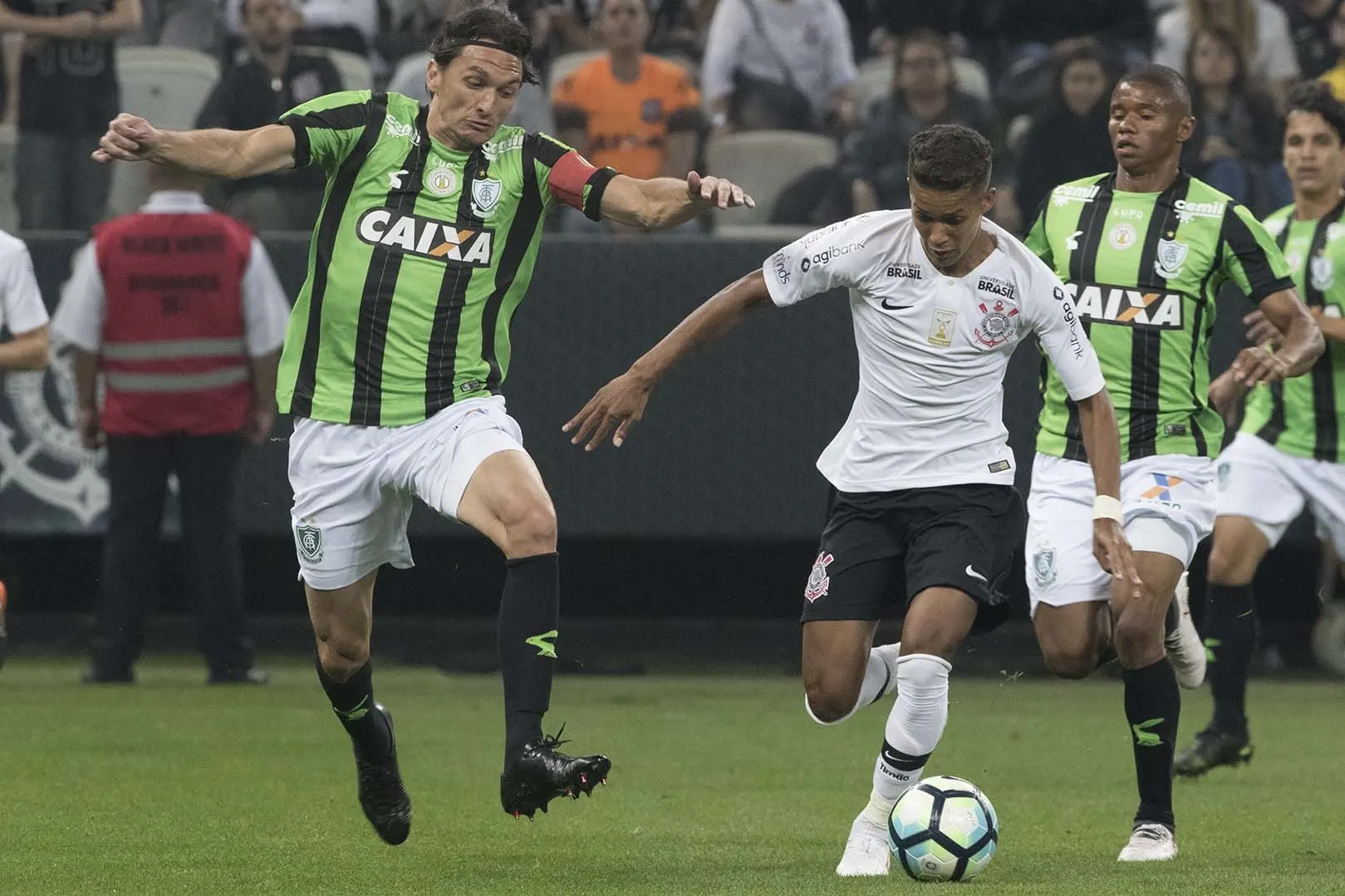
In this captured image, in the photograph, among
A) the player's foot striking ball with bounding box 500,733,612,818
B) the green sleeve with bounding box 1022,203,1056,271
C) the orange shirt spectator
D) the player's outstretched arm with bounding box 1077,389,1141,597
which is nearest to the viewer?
the player's foot striking ball with bounding box 500,733,612,818

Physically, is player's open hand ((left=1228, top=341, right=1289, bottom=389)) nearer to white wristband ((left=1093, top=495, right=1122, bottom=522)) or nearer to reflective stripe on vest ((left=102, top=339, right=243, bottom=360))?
white wristband ((left=1093, top=495, right=1122, bottom=522))

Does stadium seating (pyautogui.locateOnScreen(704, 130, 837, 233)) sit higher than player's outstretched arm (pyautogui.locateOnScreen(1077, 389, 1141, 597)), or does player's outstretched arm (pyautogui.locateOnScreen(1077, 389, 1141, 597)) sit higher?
stadium seating (pyautogui.locateOnScreen(704, 130, 837, 233))

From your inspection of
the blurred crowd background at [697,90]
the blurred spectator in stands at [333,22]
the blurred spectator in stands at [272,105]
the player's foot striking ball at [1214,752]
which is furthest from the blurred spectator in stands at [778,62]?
the player's foot striking ball at [1214,752]

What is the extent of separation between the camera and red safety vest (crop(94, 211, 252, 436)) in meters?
10.8

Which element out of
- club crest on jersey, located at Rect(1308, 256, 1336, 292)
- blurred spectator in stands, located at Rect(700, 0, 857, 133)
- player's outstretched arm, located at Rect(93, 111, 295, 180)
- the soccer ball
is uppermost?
blurred spectator in stands, located at Rect(700, 0, 857, 133)

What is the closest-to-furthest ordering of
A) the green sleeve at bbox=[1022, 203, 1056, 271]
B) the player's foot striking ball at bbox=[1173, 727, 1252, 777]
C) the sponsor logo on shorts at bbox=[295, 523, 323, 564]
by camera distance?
the sponsor logo on shorts at bbox=[295, 523, 323, 564]
the green sleeve at bbox=[1022, 203, 1056, 271]
the player's foot striking ball at bbox=[1173, 727, 1252, 777]

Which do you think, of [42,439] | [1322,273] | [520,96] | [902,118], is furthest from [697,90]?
[1322,273]

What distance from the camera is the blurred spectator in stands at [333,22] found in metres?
12.2

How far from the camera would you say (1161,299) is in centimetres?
705

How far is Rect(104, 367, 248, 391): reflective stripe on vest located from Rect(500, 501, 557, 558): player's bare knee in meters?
5.31

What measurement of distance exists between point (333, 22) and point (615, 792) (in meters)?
6.19

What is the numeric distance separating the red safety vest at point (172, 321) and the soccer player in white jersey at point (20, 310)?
9.07 ft

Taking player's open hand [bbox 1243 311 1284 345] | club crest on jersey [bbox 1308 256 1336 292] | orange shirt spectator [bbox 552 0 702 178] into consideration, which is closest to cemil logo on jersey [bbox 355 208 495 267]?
player's open hand [bbox 1243 311 1284 345]

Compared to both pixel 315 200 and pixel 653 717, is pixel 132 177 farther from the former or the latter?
pixel 653 717
